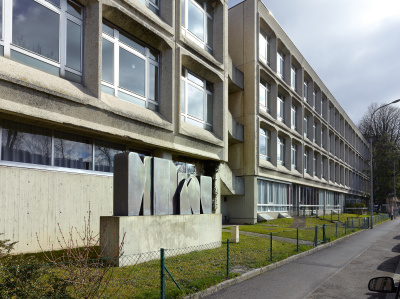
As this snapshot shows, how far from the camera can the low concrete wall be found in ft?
28.1

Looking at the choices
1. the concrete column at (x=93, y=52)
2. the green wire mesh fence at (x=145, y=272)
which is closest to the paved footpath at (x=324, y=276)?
the green wire mesh fence at (x=145, y=272)

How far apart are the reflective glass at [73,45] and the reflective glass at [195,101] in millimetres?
7041

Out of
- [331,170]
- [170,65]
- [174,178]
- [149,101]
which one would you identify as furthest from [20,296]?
[331,170]

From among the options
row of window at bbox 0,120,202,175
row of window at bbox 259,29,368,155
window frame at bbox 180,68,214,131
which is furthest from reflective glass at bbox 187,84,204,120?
row of window at bbox 259,29,368,155

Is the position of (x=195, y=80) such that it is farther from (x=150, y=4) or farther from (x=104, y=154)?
(x=104, y=154)

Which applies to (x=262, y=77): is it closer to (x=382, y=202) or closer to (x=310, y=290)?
(x=310, y=290)

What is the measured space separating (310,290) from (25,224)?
7.70 m

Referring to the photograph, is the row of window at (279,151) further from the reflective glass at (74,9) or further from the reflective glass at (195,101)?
the reflective glass at (74,9)

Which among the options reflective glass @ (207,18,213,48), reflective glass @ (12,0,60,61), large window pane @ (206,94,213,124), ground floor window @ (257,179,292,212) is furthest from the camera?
ground floor window @ (257,179,292,212)

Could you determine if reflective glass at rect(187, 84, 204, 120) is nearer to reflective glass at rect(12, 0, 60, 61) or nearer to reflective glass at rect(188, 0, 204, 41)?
reflective glass at rect(188, 0, 204, 41)

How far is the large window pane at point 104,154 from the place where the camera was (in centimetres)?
1232

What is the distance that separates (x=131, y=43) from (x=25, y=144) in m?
6.25

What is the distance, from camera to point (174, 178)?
11.5 metres

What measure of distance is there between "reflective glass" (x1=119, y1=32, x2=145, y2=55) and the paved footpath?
10.0 m
